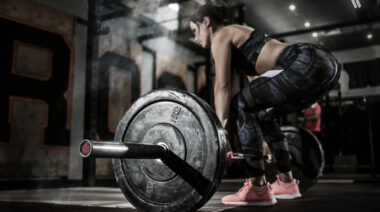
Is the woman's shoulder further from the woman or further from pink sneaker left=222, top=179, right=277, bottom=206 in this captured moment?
pink sneaker left=222, top=179, right=277, bottom=206

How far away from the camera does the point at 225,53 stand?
1.73 metres

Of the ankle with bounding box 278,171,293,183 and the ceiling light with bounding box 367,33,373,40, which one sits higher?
the ceiling light with bounding box 367,33,373,40

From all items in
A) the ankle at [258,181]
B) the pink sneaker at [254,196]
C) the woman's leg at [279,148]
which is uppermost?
the woman's leg at [279,148]

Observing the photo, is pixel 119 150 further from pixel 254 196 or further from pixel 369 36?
pixel 369 36

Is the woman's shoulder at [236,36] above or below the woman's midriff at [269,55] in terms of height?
above

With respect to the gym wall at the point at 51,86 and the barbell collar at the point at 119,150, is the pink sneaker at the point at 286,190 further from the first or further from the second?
the gym wall at the point at 51,86

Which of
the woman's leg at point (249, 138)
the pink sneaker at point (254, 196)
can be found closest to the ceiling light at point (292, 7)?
the woman's leg at point (249, 138)

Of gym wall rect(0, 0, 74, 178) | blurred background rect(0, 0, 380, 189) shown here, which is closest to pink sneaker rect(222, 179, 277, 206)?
blurred background rect(0, 0, 380, 189)

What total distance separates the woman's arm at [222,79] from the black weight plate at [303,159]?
3.39 ft

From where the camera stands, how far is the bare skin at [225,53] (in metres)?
1.66

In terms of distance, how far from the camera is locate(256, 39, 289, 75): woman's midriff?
5.69 feet

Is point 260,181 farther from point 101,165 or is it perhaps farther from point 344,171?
point 344,171

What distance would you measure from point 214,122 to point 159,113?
238 mm

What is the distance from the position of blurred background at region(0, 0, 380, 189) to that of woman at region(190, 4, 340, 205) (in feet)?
8.19
